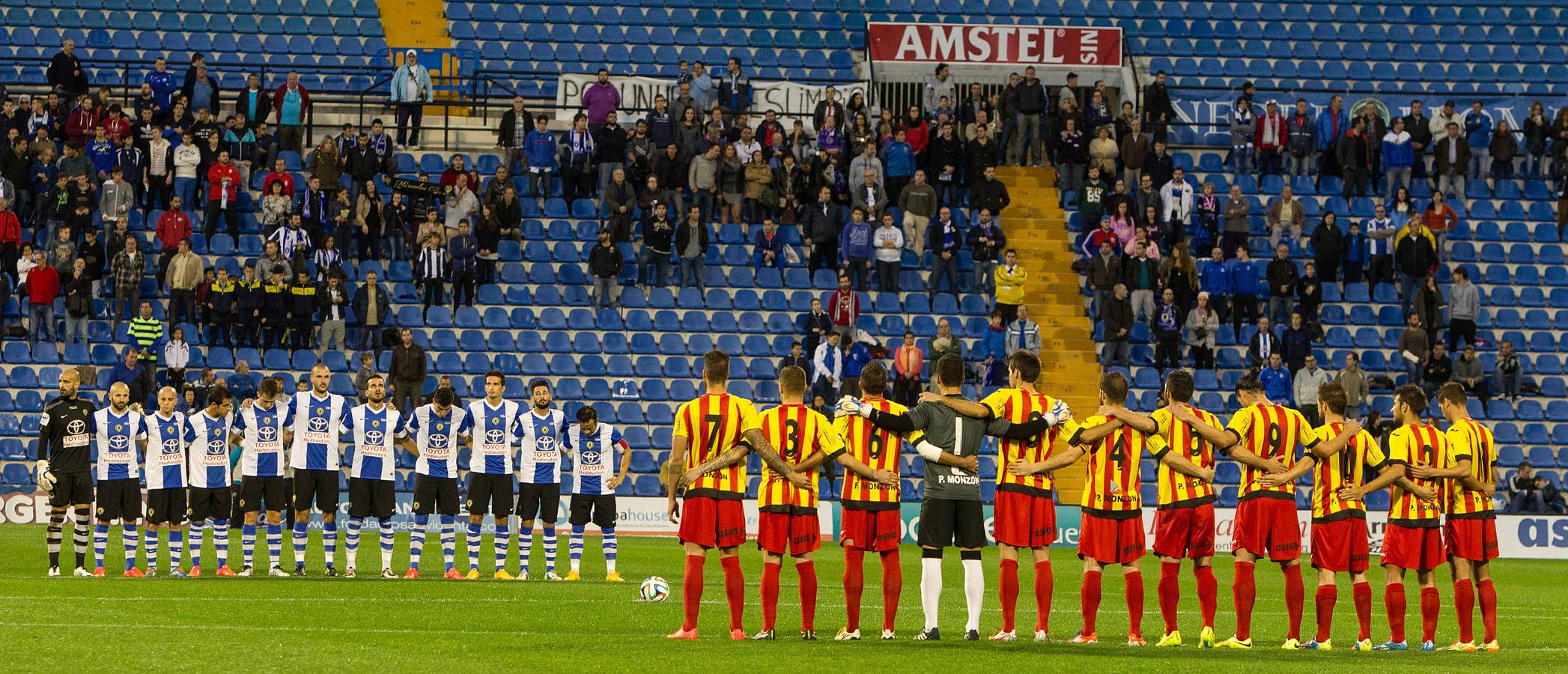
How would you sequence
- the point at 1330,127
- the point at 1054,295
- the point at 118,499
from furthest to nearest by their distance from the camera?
the point at 1330,127
the point at 1054,295
the point at 118,499

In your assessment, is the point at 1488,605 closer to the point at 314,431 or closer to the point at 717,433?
the point at 717,433

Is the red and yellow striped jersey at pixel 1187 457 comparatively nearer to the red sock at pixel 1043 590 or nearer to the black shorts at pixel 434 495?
the red sock at pixel 1043 590

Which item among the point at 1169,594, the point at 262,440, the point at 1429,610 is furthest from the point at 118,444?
the point at 1429,610

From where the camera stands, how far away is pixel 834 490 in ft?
101

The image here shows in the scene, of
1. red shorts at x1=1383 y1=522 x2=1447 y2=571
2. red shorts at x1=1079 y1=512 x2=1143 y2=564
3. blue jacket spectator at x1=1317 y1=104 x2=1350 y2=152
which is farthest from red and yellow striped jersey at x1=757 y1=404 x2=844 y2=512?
blue jacket spectator at x1=1317 y1=104 x2=1350 y2=152

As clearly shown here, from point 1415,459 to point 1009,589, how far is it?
3279mm

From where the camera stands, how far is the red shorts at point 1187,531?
46.2 ft

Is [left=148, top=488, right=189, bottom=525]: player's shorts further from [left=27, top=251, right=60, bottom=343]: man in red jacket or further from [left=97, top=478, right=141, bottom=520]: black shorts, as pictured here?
[left=27, top=251, right=60, bottom=343]: man in red jacket

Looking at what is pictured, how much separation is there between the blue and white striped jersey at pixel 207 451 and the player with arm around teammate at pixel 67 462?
1.04 m

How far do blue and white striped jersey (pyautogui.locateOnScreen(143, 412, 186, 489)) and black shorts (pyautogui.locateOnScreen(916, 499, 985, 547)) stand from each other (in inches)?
380

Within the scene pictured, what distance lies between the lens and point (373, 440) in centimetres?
2038

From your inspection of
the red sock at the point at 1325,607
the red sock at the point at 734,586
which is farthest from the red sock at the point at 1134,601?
the red sock at the point at 734,586

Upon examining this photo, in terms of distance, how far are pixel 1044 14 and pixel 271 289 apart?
17.9 m

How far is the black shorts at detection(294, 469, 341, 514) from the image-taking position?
20.2 m
